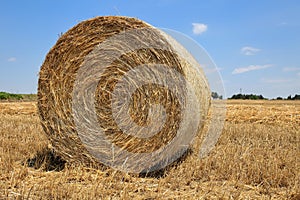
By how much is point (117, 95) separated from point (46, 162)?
1371 mm

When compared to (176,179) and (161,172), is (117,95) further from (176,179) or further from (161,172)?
(176,179)

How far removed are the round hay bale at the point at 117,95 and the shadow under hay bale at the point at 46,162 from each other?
20cm

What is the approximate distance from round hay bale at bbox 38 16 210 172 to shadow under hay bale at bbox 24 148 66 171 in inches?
8.0

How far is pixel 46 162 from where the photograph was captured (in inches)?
182

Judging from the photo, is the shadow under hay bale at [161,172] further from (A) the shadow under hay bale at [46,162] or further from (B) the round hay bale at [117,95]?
(A) the shadow under hay bale at [46,162]

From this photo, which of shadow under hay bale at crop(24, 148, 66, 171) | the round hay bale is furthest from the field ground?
the round hay bale

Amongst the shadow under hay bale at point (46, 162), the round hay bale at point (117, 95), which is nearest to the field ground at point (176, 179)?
the shadow under hay bale at point (46, 162)

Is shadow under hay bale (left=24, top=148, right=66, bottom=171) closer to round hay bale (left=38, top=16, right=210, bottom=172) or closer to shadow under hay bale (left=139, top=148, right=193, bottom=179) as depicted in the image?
round hay bale (left=38, top=16, right=210, bottom=172)

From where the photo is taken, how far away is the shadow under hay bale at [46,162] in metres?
A: 4.47

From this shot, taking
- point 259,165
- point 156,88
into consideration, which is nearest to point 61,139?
point 156,88

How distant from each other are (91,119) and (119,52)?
989 mm

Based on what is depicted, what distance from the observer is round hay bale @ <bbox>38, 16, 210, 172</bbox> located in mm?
4320

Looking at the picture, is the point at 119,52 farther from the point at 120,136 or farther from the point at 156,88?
the point at 120,136

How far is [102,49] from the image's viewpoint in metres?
4.52
